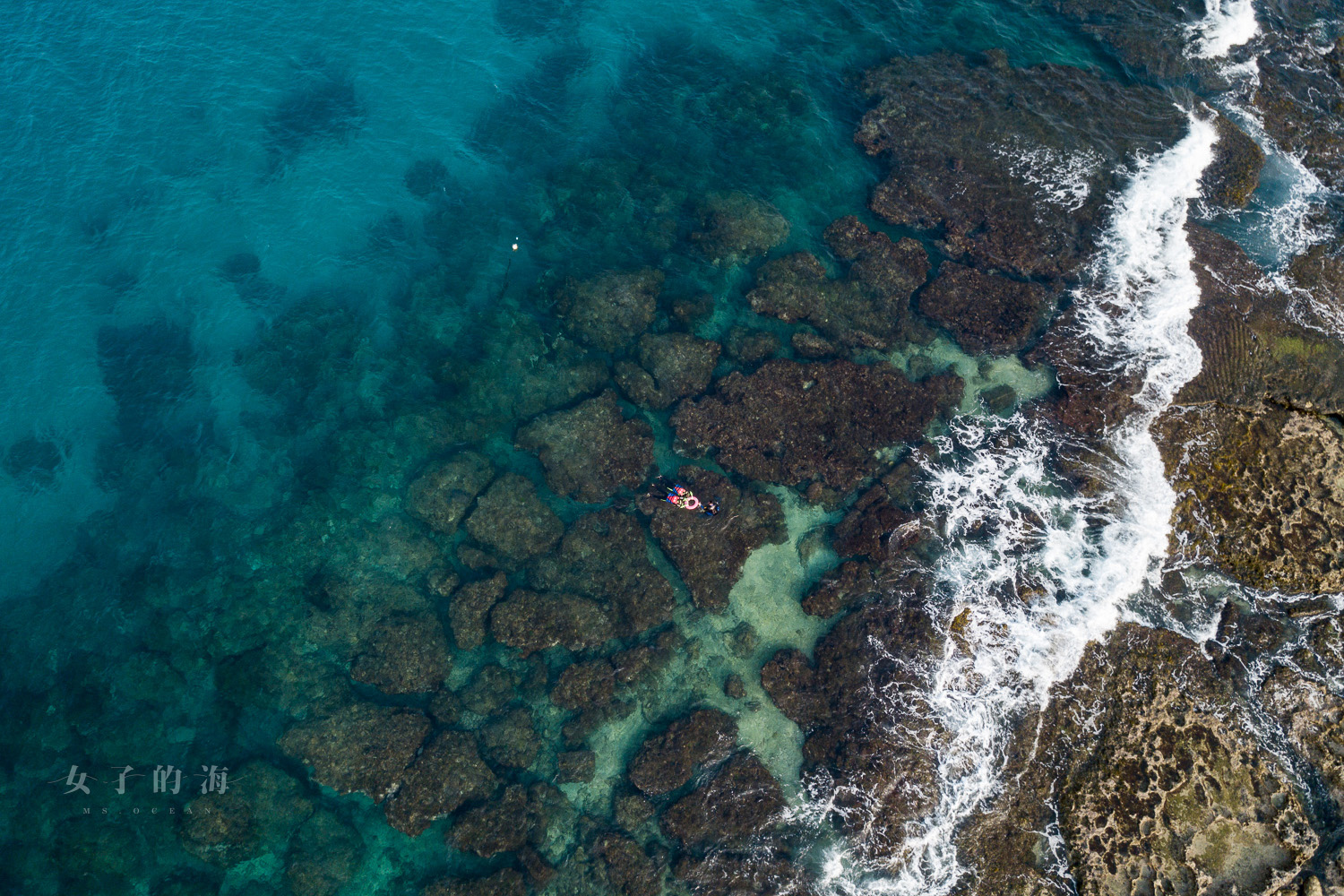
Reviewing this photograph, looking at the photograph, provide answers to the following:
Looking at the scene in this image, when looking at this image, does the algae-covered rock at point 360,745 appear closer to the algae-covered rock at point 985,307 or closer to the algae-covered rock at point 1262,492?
the algae-covered rock at point 985,307

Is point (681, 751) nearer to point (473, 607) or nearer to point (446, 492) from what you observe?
point (473, 607)

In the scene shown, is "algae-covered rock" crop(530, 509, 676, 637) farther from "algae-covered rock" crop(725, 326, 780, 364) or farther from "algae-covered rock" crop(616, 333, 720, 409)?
"algae-covered rock" crop(725, 326, 780, 364)

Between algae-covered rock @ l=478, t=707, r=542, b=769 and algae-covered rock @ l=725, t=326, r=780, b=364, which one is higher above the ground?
algae-covered rock @ l=725, t=326, r=780, b=364

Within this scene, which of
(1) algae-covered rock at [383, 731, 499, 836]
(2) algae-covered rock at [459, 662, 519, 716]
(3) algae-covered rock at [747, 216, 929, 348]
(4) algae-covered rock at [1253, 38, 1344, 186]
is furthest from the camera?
(4) algae-covered rock at [1253, 38, 1344, 186]

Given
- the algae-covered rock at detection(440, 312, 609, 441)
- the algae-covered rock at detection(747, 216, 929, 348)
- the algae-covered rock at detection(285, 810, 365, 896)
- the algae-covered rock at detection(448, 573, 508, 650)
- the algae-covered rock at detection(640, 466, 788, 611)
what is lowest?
the algae-covered rock at detection(285, 810, 365, 896)

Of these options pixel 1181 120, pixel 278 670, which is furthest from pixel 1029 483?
pixel 278 670

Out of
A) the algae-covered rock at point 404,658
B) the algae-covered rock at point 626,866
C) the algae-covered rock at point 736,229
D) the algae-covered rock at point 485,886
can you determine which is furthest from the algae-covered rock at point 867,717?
the algae-covered rock at point 736,229

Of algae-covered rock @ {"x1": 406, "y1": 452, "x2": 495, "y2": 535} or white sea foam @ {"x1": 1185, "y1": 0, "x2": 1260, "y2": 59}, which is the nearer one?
algae-covered rock @ {"x1": 406, "y1": 452, "x2": 495, "y2": 535}

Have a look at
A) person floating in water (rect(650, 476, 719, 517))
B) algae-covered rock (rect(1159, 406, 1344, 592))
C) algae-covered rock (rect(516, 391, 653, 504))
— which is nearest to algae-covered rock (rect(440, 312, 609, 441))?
algae-covered rock (rect(516, 391, 653, 504))
